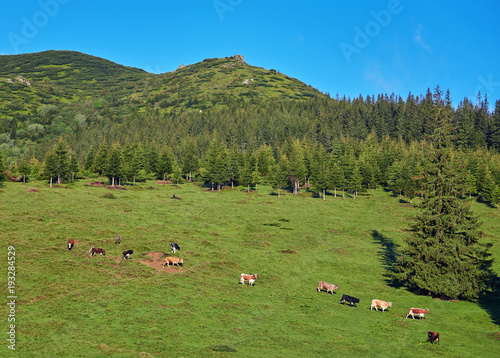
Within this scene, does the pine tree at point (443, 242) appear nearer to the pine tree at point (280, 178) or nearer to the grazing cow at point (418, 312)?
the grazing cow at point (418, 312)

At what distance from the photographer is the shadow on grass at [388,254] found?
157 feet

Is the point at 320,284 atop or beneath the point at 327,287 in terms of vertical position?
atop

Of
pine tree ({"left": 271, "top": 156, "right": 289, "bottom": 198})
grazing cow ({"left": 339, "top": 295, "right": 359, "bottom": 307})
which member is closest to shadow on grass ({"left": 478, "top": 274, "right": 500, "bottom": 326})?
grazing cow ({"left": 339, "top": 295, "right": 359, "bottom": 307})

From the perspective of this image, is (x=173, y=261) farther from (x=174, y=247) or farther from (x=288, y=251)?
(x=288, y=251)

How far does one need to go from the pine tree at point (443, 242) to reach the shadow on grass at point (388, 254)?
5.53 ft

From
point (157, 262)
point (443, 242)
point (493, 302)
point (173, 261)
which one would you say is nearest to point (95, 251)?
point (157, 262)

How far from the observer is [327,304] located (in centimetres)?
3597

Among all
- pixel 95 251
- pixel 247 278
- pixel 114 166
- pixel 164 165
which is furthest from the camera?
pixel 164 165

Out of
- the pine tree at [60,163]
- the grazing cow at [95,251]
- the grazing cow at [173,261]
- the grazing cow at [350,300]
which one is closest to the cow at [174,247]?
the grazing cow at [173,261]

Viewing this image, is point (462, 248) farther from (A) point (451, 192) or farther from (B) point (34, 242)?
(B) point (34, 242)
